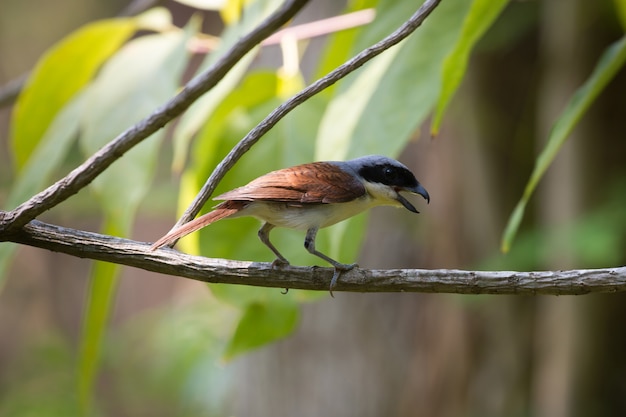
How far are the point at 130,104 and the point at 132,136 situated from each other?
805 millimetres

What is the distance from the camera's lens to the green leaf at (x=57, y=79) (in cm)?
233

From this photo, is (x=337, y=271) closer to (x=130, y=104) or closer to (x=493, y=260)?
(x=130, y=104)

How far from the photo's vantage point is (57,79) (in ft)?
7.73

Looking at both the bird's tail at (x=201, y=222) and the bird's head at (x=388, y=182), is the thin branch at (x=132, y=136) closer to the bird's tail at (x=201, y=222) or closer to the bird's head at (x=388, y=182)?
the bird's tail at (x=201, y=222)

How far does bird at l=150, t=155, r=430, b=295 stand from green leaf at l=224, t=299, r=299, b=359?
0.22 m

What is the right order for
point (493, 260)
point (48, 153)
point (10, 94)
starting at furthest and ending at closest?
1. point (493, 260)
2. point (10, 94)
3. point (48, 153)

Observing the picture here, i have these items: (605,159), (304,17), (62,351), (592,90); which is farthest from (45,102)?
(62,351)

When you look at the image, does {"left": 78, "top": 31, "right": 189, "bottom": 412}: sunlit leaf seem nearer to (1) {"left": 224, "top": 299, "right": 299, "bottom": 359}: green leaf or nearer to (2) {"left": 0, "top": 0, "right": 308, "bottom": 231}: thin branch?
(1) {"left": 224, "top": 299, "right": 299, "bottom": 359}: green leaf

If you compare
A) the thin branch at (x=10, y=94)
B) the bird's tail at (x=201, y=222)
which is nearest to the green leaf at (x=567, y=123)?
the bird's tail at (x=201, y=222)

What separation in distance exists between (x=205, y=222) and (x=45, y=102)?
107 centimetres

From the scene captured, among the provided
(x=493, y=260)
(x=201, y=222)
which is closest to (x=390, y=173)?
(x=201, y=222)

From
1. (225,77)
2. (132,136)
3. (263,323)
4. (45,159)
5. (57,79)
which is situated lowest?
(263,323)

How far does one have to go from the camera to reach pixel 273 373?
4.70m

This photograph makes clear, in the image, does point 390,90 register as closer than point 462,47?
No
